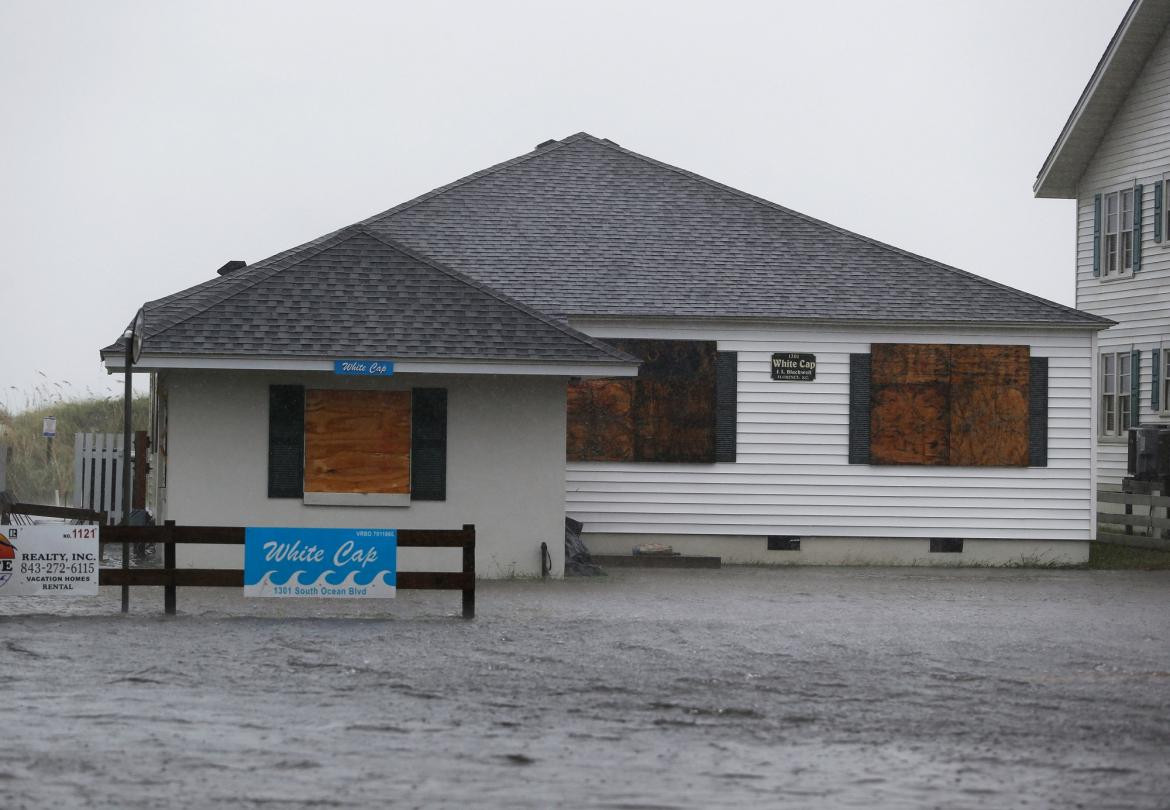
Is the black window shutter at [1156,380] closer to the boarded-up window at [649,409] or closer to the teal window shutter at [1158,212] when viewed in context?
the teal window shutter at [1158,212]

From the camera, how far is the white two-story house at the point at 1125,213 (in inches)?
1330

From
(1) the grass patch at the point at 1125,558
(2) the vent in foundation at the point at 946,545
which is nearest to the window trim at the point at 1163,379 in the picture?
(1) the grass patch at the point at 1125,558

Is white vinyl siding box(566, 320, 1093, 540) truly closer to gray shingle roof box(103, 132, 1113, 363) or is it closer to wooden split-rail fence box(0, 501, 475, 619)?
gray shingle roof box(103, 132, 1113, 363)

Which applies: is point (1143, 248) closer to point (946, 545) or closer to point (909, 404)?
point (909, 404)

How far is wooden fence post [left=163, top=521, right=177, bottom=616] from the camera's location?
17.9m

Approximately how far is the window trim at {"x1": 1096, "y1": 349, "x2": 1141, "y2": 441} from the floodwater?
15.7 meters

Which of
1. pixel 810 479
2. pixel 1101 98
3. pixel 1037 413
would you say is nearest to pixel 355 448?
pixel 810 479

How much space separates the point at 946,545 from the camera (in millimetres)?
28203

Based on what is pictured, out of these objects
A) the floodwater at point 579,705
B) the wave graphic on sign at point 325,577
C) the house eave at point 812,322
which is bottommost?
the floodwater at point 579,705

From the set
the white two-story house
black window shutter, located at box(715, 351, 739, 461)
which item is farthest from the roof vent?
the white two-story house

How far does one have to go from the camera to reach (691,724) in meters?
11.5

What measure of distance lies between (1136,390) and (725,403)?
428 inches

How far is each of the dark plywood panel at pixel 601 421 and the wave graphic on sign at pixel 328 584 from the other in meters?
9.32

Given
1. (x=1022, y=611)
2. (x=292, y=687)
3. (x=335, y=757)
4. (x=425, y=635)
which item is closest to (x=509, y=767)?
(x=335, y=757)
